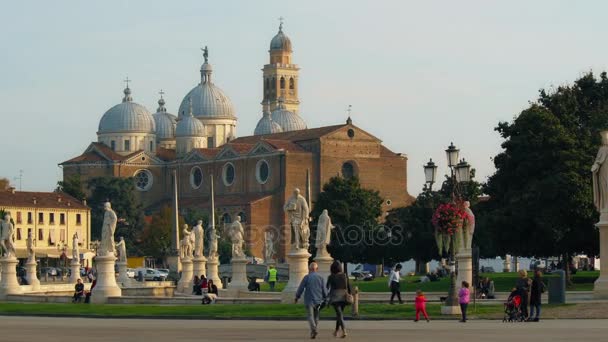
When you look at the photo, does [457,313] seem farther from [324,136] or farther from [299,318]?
[324,136]

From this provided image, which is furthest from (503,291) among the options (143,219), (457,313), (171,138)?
(171,138)

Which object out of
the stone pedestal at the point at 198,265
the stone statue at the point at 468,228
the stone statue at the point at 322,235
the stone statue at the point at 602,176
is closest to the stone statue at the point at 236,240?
the stone pedestal at the point at 198,265

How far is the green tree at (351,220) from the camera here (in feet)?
358

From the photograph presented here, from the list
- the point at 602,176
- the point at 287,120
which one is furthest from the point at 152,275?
the point at 287,120

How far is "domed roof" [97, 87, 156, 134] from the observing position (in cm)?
18388

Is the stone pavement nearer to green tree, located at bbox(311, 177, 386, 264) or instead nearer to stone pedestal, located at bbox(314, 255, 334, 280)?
stone pedestal, located at bbox(314, 255, 334, 280)

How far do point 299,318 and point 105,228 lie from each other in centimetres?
1453

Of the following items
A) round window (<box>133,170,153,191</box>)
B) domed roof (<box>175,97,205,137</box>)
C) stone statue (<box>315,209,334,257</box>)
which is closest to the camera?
stone statue (<box>315,209,334,257</box>)

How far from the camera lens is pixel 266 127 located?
603ft

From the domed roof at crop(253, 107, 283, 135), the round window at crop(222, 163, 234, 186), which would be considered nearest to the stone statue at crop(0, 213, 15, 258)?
the round window at crop(222, 163, 234, 186)

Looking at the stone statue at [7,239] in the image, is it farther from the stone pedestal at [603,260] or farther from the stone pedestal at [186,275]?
the stone pedestal at [603,260]

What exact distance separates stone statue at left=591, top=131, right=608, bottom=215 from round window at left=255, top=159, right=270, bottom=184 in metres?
121

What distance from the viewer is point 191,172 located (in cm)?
17212

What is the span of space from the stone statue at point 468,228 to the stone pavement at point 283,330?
818cm
